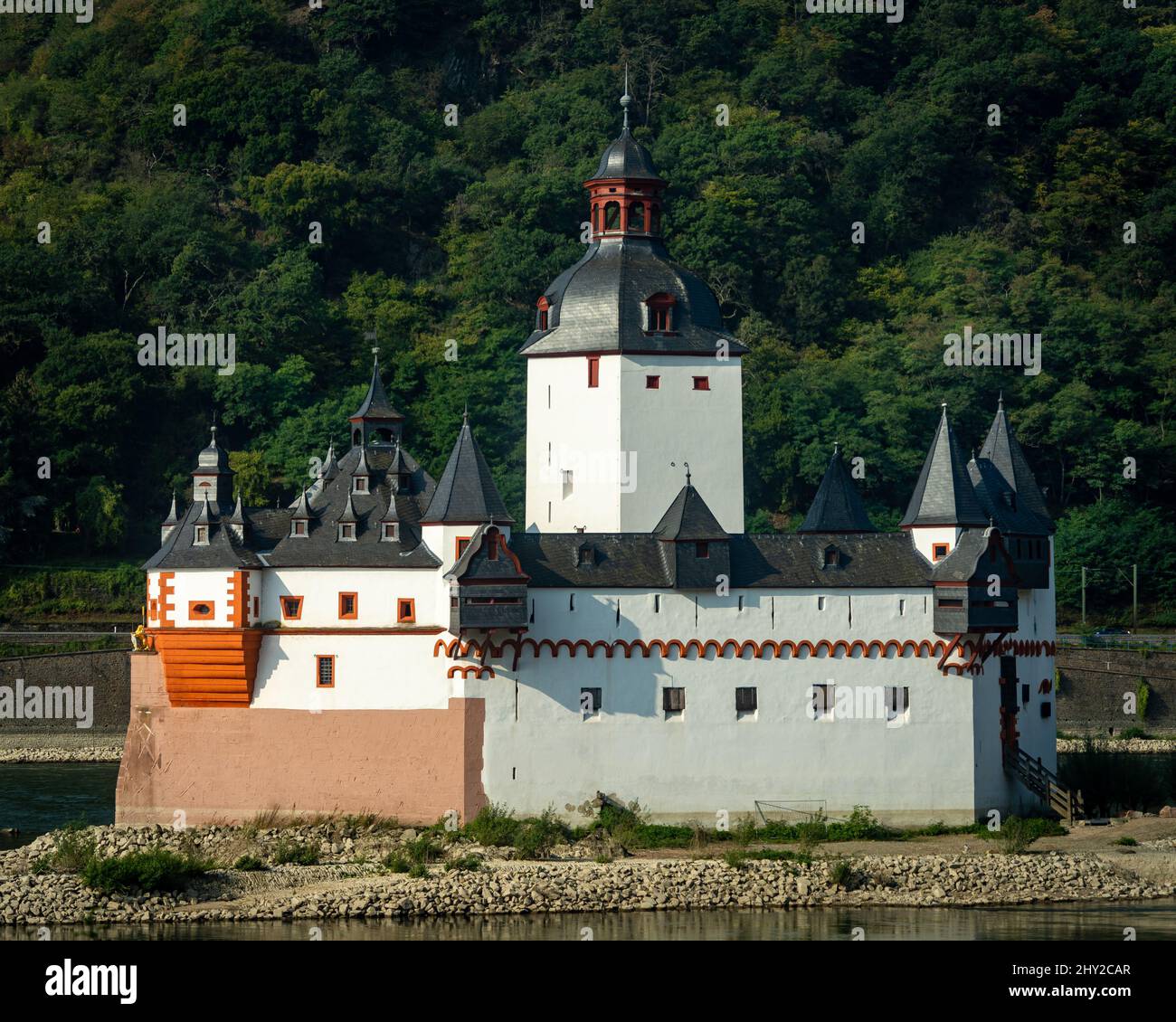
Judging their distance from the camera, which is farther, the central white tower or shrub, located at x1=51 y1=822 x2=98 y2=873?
the central white tower

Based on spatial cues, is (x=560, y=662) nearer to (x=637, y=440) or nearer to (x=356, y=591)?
(x=356, y=591)

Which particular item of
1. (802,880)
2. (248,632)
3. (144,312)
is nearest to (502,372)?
(144,312)

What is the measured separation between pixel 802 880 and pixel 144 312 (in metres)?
58.5

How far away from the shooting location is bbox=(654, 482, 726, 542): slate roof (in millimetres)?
61969

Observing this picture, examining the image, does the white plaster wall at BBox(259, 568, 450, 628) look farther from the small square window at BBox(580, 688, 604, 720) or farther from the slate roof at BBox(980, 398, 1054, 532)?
the slate roof at BBox(980, 398, 1054, 532)

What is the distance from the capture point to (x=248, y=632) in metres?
62.2

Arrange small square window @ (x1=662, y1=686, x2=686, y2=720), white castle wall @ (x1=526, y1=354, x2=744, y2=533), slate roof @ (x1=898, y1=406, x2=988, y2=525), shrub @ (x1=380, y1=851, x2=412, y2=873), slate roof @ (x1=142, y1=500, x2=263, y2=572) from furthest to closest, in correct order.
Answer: white castle wall @ (x1=526, y1=354, x2=744, y2=533) → slate roof @ (x1=898, y1=406, x2=988, y2=525) → slate roof @ (x1=142, y1=500, x2=263, y2=572) → small square window @ (x1=662, y1=686, x2=686, y2=720) → shrub @ (x1=380, y1=851, x2=412, y2=873)

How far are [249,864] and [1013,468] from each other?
2218cm

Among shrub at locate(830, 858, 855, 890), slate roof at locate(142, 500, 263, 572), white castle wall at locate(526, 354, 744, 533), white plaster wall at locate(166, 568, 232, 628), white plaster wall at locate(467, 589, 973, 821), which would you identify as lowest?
shrub at locate(830, 858, 855, 890)

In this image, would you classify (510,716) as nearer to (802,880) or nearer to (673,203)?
(802,880)

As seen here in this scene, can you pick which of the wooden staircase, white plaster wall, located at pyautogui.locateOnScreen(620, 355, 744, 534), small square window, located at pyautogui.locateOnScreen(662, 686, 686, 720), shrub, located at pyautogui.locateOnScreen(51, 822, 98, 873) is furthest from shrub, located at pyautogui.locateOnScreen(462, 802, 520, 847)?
the wooden staircase

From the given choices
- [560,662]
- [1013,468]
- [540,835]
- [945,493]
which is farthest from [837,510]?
[540,835]

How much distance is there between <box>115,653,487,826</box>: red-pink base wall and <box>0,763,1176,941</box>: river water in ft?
25.7

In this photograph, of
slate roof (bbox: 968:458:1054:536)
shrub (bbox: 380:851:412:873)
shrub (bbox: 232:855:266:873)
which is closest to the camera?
shrub (bbox: 380:851:412:873)
